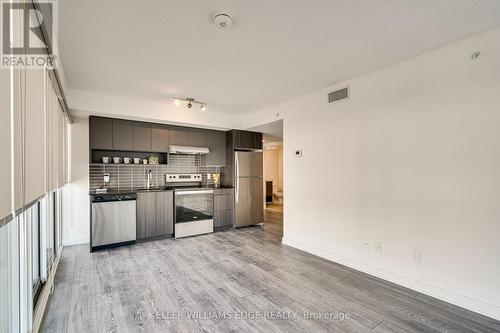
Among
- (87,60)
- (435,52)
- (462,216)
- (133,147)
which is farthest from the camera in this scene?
(133,147)

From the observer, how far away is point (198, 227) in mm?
4770

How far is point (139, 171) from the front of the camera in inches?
185

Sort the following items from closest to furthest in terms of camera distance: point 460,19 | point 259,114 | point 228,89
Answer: point 460,19, point 228,89, point 259,114

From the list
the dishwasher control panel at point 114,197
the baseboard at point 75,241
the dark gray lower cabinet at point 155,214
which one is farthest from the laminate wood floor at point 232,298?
the dishwasher control panel at point 114,197

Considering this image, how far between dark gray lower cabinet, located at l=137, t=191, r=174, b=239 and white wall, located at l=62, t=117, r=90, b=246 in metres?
1.05

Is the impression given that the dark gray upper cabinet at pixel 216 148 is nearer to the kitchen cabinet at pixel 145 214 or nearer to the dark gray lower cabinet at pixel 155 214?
the dark gray lower cabinet at pixel 155 214

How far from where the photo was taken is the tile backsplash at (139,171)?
4289mm

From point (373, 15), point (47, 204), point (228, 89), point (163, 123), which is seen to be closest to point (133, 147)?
point (163, 123)

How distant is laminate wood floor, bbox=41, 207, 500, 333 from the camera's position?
6.57 ft

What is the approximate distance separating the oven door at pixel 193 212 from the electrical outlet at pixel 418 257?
361cm

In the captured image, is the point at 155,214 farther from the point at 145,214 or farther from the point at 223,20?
the point at 223,20

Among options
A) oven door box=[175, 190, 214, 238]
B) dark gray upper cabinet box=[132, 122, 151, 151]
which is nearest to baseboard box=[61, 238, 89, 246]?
oven door box=[175, 190, 214, 238]

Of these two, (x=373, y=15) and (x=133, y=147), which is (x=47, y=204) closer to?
(x=133, y=147)

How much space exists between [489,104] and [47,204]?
4834 millimetres
